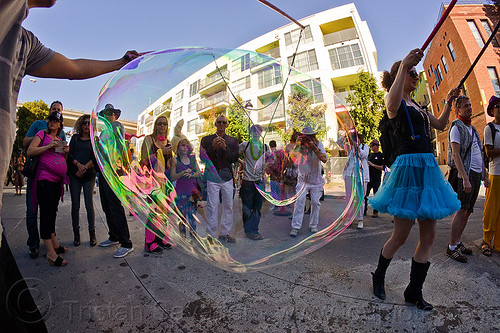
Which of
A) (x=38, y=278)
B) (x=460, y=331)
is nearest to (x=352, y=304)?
(x=460, y=331)

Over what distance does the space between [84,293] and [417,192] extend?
274 cm

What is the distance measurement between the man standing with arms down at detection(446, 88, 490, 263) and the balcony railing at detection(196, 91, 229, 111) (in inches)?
106

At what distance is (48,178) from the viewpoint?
8.91ft

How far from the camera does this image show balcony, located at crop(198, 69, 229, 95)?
162cm

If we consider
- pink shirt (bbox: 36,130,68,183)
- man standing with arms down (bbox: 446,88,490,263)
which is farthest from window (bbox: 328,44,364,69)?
pink shirt (bbox: 36,130,68,183)

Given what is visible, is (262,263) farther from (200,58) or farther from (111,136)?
(200,58)

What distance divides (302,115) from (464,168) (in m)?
2.37

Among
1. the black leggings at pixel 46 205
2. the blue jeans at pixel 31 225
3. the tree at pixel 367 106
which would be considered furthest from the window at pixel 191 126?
the tree at pixel 367 106

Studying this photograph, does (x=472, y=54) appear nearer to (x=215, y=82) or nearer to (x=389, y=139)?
(x=389, y=139)

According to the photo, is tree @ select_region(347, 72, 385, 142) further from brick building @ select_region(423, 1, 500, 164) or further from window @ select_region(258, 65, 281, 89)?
window @ select_region(258, 65, 281, 89)

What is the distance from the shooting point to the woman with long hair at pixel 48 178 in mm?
2635

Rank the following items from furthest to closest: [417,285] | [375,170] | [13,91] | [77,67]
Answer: [375,170], [417,285], [77,67], [13,91]

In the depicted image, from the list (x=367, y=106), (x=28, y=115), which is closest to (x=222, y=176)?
(x=367, y=106)

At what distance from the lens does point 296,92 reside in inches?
69.9
